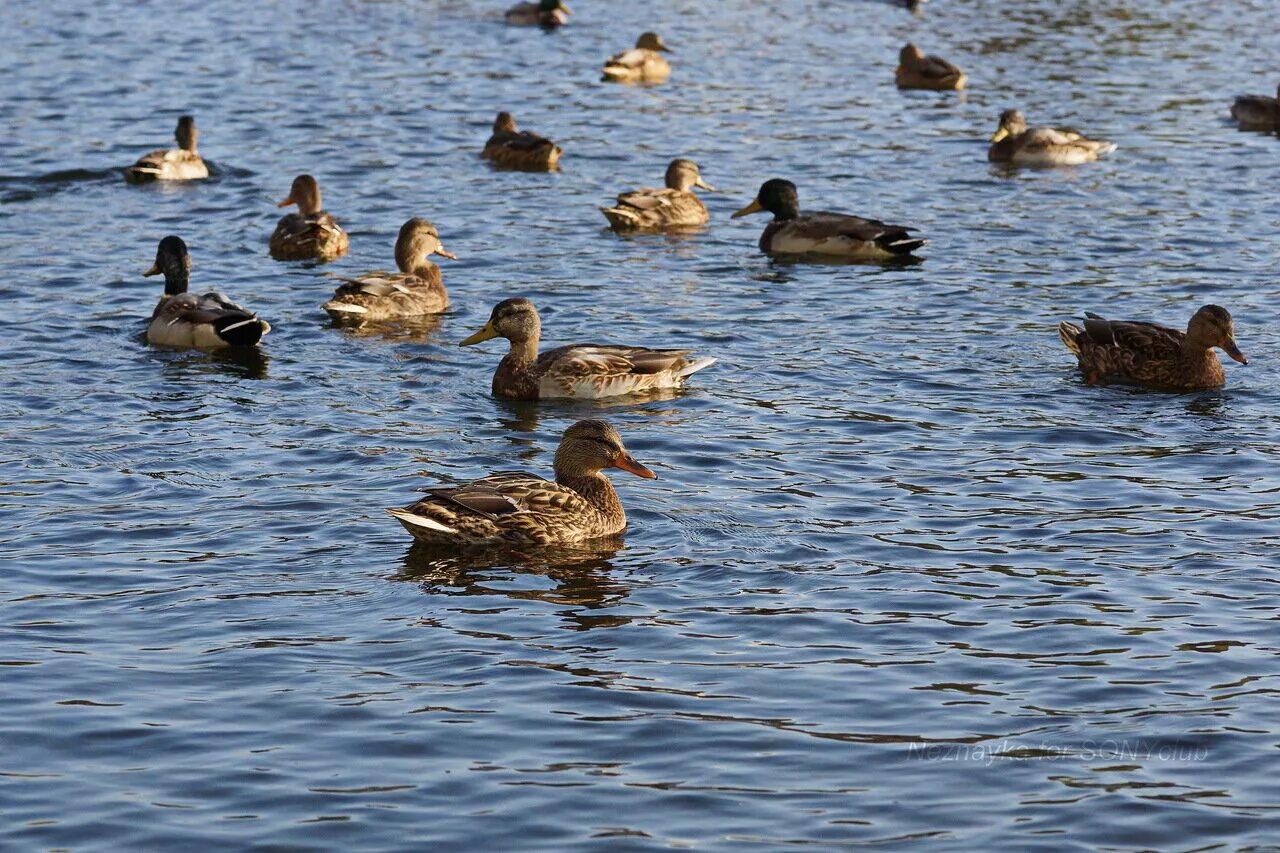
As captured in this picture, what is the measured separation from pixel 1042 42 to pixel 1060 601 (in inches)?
1228

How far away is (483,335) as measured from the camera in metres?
17.6

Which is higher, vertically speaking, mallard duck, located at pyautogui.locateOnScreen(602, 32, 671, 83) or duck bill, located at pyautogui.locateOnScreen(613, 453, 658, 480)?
mallard duck, located at pyautogui.locateOnScreen(602, 32, 671, 83)

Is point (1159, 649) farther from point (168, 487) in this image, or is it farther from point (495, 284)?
point (495, 284)

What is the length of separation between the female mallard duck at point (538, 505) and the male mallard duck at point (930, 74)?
2306cm

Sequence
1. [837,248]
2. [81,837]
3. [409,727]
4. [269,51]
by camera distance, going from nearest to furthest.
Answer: [81,837], [409,727], [837,248], [269,51]

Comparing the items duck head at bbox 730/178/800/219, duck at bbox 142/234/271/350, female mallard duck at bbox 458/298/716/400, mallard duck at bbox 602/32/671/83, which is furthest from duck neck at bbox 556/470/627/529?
mallard duck at bbox 602/32/671/83

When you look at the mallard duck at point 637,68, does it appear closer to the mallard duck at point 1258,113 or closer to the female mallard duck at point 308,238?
the mallard duck at point 1258,113

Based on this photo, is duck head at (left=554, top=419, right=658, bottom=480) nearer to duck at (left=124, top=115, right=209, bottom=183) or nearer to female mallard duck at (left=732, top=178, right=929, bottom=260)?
female mallard duck at (left=732, top=178, right=929, bottom=260)

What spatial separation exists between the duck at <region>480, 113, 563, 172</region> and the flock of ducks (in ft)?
0.07

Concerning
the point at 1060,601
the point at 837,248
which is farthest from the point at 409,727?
the point at 837,248

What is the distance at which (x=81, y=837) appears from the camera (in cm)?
855

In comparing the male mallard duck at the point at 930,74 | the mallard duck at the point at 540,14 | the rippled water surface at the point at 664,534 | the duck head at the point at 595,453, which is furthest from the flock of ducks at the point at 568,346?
the mallard duck at the point at 540,14

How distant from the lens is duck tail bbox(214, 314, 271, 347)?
58.9 feet

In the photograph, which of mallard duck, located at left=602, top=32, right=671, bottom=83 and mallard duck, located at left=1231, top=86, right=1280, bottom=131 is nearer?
mallard duck, located at left=1231, top=86, right=1280, bottom=131
